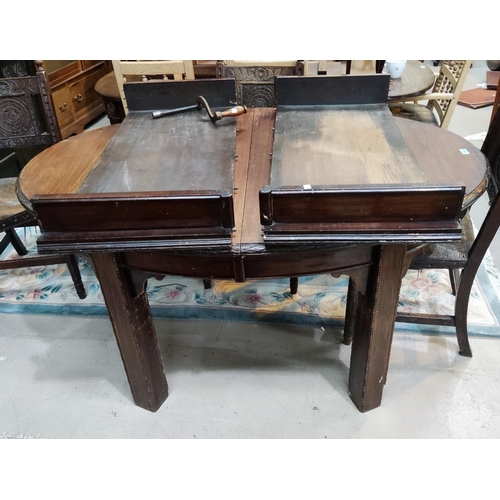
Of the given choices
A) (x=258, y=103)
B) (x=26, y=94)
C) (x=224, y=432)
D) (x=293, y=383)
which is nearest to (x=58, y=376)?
(x=224, y=432)

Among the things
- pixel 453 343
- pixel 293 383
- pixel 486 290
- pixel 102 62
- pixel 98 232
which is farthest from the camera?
pixel 102 62

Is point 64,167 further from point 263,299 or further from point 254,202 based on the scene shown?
point 263,299

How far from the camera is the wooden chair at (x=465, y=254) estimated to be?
144cm

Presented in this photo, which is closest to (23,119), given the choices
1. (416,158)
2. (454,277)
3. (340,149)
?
(340,149)

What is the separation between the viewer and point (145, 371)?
1.48 m

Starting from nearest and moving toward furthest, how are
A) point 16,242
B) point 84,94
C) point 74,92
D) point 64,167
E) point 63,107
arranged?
1. point 64,167
2. point 16,242
3. point 63,107
4. point 74,92
5. point 84,94

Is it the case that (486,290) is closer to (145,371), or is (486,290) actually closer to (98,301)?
(145,371)

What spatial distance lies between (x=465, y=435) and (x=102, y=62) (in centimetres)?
432

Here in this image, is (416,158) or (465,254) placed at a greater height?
(416,158)

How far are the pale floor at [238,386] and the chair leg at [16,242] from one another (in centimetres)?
48

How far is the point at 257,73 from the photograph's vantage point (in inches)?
78.9

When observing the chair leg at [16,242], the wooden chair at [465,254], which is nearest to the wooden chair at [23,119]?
the chair leg at [16,242]

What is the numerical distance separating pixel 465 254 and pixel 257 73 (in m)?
1.20

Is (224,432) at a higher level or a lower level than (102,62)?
lower
